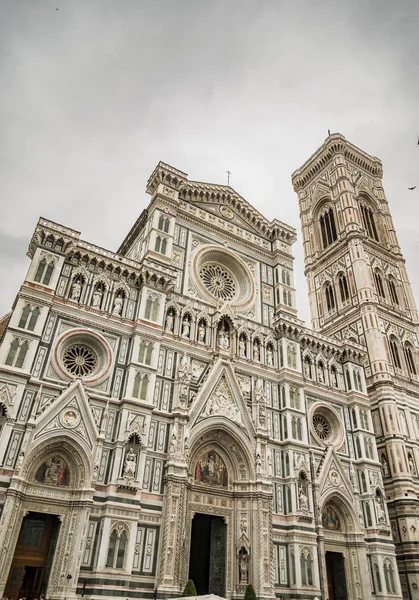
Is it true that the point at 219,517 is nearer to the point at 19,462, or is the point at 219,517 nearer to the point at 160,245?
the point at 19,462

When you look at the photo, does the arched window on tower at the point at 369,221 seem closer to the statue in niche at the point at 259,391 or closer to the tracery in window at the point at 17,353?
the statue in niche at the point at 259,391

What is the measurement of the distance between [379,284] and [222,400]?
70.3 ft

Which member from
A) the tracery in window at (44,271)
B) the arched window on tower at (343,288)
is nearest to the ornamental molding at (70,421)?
the tracery in window at (44,271)

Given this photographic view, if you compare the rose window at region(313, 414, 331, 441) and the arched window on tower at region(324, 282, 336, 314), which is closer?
the rose window at region(313, 414, 331, 441)

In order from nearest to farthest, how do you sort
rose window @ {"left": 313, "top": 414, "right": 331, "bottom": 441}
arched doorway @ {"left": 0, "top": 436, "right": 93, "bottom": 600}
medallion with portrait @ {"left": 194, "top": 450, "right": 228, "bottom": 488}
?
1. arched doorway @ {"left": 0, "top": 436, "right": 93, "bottom": 600}
2. medallion with portrait @ {"left": 194, "top": 450, "right": 228, "bottom": 488}
3. rose window @ {"left": 313, "top": 414, "right": 331, "bottom": 441}

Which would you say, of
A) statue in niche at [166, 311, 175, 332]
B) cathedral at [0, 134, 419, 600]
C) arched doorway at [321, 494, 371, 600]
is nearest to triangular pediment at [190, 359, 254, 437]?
cathedral at [0, 134, 419, 600]

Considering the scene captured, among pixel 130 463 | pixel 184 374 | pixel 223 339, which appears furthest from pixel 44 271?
pixel 223 339

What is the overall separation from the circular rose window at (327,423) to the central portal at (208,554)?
8476 millimetres

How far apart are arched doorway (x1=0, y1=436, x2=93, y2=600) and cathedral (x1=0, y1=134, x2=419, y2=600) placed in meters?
0.06

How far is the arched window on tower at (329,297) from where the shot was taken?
40.8 meters

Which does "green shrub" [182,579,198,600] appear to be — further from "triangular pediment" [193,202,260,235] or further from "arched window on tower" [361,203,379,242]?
"arched window on tower" [361,203,379,242]

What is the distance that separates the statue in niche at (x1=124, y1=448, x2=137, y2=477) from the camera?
1938cm

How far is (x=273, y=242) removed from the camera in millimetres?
33719

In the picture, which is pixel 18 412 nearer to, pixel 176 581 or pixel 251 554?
pixel 176 581
